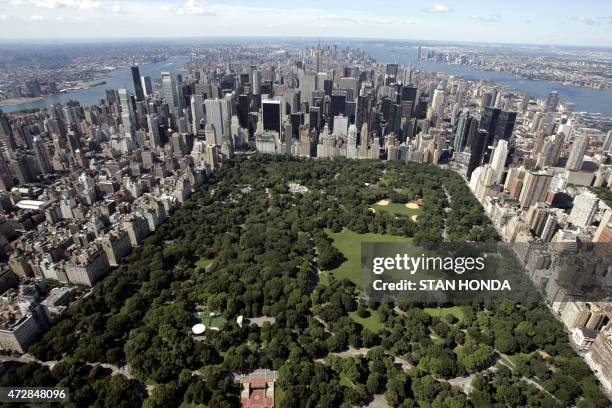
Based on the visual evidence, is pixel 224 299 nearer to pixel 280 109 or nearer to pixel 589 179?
pixel 280 109

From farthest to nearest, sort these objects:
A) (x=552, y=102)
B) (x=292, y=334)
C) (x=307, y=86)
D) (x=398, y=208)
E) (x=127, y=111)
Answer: (x=552, y=102), (x=307, y=86), (x=127, y=111), (x=398, y=208), (x=292, y=334)

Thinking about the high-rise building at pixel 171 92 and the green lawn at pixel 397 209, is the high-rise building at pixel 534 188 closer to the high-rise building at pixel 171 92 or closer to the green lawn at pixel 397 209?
the green lawn at pixel 397 209

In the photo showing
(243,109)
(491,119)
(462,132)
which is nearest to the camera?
(491,119)

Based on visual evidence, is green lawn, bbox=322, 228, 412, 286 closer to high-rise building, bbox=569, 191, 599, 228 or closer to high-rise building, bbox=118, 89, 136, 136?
high-rise building, bbox=569, 191, 599, 228

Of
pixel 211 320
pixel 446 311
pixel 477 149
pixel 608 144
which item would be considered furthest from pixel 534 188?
pixel 211 320

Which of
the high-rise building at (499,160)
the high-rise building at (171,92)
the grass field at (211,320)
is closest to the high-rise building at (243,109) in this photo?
the high-rise building at (171,92)

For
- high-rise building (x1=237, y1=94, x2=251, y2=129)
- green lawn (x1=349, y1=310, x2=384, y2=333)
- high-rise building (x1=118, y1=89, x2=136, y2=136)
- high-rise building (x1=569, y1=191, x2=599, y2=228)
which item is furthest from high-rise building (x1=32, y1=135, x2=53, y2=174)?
high-rise building (x1=569, y1=191, x2=599, y2=228)

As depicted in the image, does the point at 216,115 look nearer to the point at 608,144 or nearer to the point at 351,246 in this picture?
the point at 351,246
